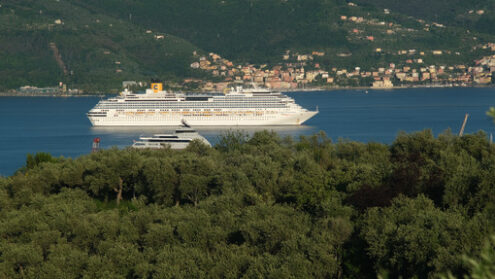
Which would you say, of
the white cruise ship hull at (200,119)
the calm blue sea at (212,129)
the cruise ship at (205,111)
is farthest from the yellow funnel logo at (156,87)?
the calm blue sea at (212,129)

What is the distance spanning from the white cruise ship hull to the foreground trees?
37.1 meters

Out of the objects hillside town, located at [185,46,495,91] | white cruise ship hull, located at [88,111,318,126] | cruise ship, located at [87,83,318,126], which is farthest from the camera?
hillside town, located at [185,46,495,91]

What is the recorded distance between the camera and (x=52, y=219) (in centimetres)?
2045

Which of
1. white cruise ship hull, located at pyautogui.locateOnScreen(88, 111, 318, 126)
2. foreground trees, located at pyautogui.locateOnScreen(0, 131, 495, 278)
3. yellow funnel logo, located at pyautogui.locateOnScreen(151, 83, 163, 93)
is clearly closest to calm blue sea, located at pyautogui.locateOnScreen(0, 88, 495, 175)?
white cruise ship hull, located at pyautogui.locateOnScreen(88, 111, 318, 126)

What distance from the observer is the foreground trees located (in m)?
16.2

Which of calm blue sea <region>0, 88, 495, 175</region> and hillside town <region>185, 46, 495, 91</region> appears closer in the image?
calm blue sea <region>0, 88, 495, 175</region>

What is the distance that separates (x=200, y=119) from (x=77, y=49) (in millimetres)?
99892

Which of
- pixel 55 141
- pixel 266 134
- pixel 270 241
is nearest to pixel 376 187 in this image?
pixel 270 241

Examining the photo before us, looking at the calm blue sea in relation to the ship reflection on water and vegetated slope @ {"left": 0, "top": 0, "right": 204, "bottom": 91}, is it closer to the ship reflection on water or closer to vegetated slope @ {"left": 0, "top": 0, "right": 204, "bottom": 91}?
the ship reflection on water

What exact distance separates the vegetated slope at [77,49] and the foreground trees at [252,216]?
111318mm

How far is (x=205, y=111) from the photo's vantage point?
6638 centimetres

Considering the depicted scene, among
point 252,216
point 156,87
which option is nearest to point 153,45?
point 156,87

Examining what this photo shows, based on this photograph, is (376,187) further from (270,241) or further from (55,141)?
(55,141)

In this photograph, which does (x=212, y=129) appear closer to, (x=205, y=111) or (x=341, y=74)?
(x=205, y=111)
